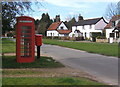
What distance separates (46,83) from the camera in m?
7.71

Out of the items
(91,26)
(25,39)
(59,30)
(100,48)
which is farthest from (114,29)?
(25,39)

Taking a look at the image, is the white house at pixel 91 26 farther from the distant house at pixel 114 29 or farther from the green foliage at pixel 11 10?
the green foliage at pixel 11 10

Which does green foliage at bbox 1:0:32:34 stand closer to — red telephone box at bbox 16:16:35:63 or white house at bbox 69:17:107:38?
red telephone box at bbox 16:16:35:63

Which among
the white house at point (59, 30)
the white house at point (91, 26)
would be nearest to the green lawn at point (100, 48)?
the white house at point (91, 26)

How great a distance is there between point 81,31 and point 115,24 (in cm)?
2068

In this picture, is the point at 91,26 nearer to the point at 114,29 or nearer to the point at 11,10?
the point at 114,29

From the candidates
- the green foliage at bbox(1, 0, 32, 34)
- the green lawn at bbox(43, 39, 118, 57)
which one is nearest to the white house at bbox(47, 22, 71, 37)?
the green lawn at bbox(43, 39, 118, 57)

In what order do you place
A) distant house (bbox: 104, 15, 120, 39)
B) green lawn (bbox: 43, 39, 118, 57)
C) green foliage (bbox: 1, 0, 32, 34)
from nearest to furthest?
1. green foliage (bbox: 1, 0, 32, 34)
2. green lawn (bbox: 43, 39, 118, 57)
3. distant house (bbox: 104, 15, 120, 39)

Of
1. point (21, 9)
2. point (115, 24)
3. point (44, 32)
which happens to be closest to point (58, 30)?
point (44, 32)

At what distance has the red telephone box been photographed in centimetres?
1344

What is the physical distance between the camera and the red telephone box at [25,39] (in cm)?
1344

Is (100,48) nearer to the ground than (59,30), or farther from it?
nearer to the ground

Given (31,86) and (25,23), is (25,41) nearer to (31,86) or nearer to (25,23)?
(25,23)

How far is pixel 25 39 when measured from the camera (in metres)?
13.8
